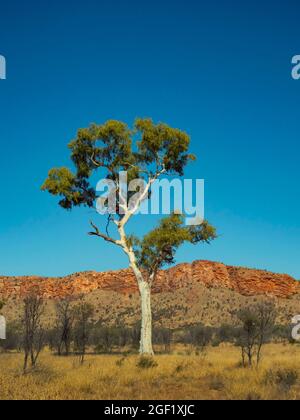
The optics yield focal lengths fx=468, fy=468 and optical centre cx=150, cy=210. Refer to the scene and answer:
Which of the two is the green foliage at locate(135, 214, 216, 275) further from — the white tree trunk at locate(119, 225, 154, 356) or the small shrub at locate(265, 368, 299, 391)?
the small shrub at locate(265, 368, 299, 391)

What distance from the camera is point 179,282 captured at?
7762 cm

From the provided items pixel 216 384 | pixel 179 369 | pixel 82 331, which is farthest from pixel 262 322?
pixel 82 331

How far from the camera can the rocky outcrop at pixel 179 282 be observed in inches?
3103

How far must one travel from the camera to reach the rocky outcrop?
78812mm

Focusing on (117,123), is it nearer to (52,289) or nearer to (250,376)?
(250,376)

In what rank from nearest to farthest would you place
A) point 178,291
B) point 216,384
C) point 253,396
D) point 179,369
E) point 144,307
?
point 253,396 < point 216,384 < point 179,369 < point 144,307 < point 178,291

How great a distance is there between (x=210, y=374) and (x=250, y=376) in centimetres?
139

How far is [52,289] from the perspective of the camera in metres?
84.6

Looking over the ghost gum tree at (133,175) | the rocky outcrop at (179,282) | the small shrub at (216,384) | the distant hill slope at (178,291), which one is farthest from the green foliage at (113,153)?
the rocky outcrop at (179,282)

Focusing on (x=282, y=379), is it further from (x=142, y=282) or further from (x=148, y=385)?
(x=142, y=282)

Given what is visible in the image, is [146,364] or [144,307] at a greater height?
[144,307]

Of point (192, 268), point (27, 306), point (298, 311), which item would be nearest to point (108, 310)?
point (192, 268)

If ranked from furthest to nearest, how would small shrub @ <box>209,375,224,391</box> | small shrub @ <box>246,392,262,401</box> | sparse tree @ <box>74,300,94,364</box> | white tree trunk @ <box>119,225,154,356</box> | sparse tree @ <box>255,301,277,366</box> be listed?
sparse tree @ <box>74,300,94,364</box> → white tree trunk @ <box>119,225,154,356</box> → sparse tree @ <box>255,301,277,366</box> → small shrub @ <box>209,375,224,391</box> → small shrub @ <box>246,392,262,401</box>

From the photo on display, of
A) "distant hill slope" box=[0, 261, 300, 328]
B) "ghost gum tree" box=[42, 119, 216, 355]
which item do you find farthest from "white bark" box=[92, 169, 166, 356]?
"distant hill slope" box=[0, 261, 300, 328]
